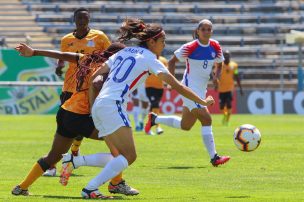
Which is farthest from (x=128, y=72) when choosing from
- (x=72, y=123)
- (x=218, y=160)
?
(x=218, y=160)

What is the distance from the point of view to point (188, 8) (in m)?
47.5

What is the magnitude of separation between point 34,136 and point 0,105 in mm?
13531

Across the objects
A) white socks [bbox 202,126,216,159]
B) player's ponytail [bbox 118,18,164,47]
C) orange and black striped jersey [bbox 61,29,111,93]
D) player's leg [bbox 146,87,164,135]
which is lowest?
player's leg [bbox 146,87,164,135]

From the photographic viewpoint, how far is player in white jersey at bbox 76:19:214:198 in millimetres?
10570

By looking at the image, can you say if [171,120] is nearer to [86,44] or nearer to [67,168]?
[86,44]

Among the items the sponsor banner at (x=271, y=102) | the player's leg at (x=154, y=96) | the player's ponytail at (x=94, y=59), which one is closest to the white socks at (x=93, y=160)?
the player's ponytail at (x=94, y=59)

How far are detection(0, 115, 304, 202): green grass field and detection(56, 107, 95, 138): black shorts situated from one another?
2.48 feet

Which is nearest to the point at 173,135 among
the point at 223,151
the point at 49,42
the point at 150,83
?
the point at 150,83

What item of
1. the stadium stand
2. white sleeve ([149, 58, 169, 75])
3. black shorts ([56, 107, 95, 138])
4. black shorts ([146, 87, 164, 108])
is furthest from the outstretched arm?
the stadium stand

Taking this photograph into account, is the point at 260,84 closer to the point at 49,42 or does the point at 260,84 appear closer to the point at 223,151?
the point at 49,42

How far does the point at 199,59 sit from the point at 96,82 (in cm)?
633

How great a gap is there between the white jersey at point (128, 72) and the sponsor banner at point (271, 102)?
28.8m

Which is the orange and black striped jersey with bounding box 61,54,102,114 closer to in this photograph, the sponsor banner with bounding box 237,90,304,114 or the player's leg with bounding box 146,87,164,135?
the player's leg with bounding box 146,87,164,135

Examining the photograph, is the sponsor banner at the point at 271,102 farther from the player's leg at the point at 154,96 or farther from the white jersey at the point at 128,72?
the white jersey at the point at 128,72
